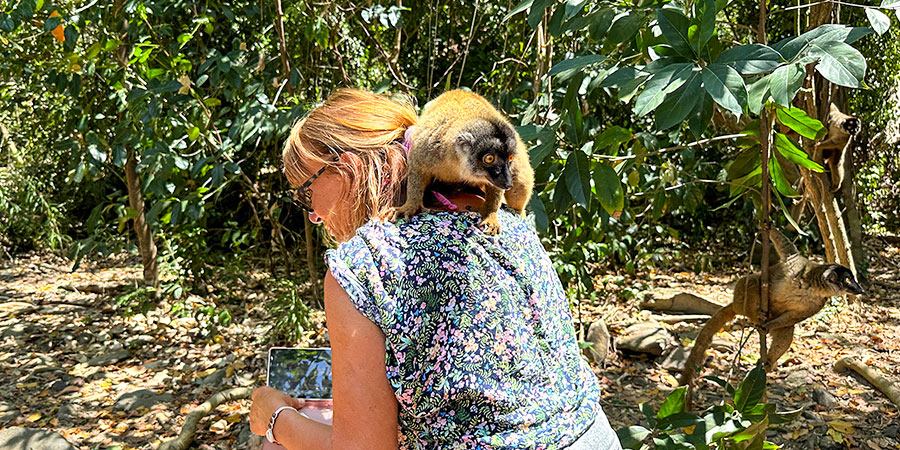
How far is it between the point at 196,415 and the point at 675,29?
9.28ft

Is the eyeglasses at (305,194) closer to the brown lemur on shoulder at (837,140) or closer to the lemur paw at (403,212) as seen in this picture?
the lemur paw at (403,212)

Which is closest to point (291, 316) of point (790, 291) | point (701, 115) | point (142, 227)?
point (142, 227)

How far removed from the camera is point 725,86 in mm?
1373

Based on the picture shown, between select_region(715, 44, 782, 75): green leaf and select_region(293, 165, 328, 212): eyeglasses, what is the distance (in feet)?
2.61

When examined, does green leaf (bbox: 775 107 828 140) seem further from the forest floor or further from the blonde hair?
the forest floor

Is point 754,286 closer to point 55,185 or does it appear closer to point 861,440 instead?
point 861,440

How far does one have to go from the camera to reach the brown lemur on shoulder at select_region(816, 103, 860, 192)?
9.48ft

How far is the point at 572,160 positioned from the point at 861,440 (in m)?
2.21

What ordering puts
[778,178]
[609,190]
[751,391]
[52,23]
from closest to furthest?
[609,190] < [751,391] < [778,178] < [52,23]

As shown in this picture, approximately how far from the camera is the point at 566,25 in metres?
1.90

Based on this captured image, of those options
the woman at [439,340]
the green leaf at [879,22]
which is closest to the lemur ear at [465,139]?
the woman at [439,340]

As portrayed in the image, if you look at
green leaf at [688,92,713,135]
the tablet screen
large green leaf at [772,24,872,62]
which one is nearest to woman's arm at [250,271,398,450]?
the tablet screen

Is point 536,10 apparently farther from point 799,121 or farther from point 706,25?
point 799,121

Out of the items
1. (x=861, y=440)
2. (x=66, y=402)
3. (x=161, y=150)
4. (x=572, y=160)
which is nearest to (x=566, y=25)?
(x=572, y=160)
